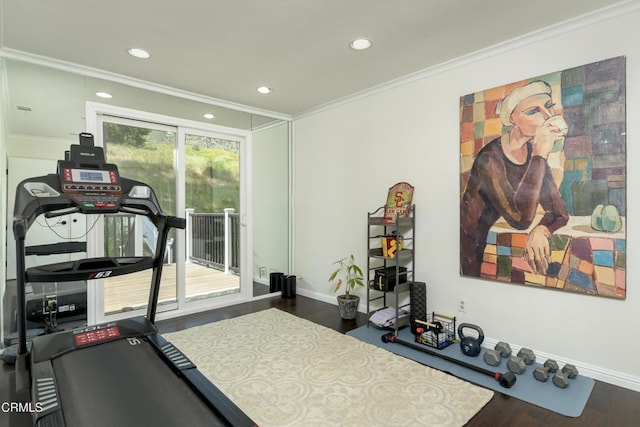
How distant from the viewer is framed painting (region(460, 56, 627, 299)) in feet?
7.48

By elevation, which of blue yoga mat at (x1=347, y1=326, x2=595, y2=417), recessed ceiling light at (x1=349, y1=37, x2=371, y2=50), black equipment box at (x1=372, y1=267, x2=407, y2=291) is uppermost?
recessed ceiling light at (x1=349, y1=37, x2=371, y2=50)

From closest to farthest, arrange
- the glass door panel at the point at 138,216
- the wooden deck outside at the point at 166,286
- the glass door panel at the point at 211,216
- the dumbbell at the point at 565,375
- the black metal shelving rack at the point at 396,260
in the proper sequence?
the dumbbell at the point at 565,375, the black metal shelving rack at the point at 396,260, the glass door panel at the point at 138,216, the wooden deck outside at the point at 166,286, the glass door panel at the point at 211,216

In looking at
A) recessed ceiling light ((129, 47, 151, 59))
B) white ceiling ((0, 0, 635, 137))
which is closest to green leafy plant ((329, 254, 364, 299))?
white ceiling ((0, 0, 635, 137))

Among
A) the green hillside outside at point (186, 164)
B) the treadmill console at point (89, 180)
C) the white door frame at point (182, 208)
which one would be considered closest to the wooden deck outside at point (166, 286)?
the white door frame at point (182, 208)

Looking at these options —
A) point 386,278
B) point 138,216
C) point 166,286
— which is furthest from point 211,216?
point 386,278

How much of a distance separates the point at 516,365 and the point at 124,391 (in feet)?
8.13

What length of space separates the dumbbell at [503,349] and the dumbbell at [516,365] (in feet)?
0.59

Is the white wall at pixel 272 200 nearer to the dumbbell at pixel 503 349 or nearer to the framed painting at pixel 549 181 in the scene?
the framed painting at pixel 549 181

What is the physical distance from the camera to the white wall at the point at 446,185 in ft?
7.43

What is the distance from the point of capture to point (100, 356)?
1.92m

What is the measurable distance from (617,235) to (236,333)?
313cm

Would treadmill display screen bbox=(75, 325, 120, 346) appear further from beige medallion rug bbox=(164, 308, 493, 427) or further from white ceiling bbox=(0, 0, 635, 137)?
white ceiling bbox=(0, 0, 635, 137)

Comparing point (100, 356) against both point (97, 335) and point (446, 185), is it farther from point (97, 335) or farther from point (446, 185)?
point (446, 185)

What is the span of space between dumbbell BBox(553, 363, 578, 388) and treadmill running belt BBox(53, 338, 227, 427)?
2162mm
